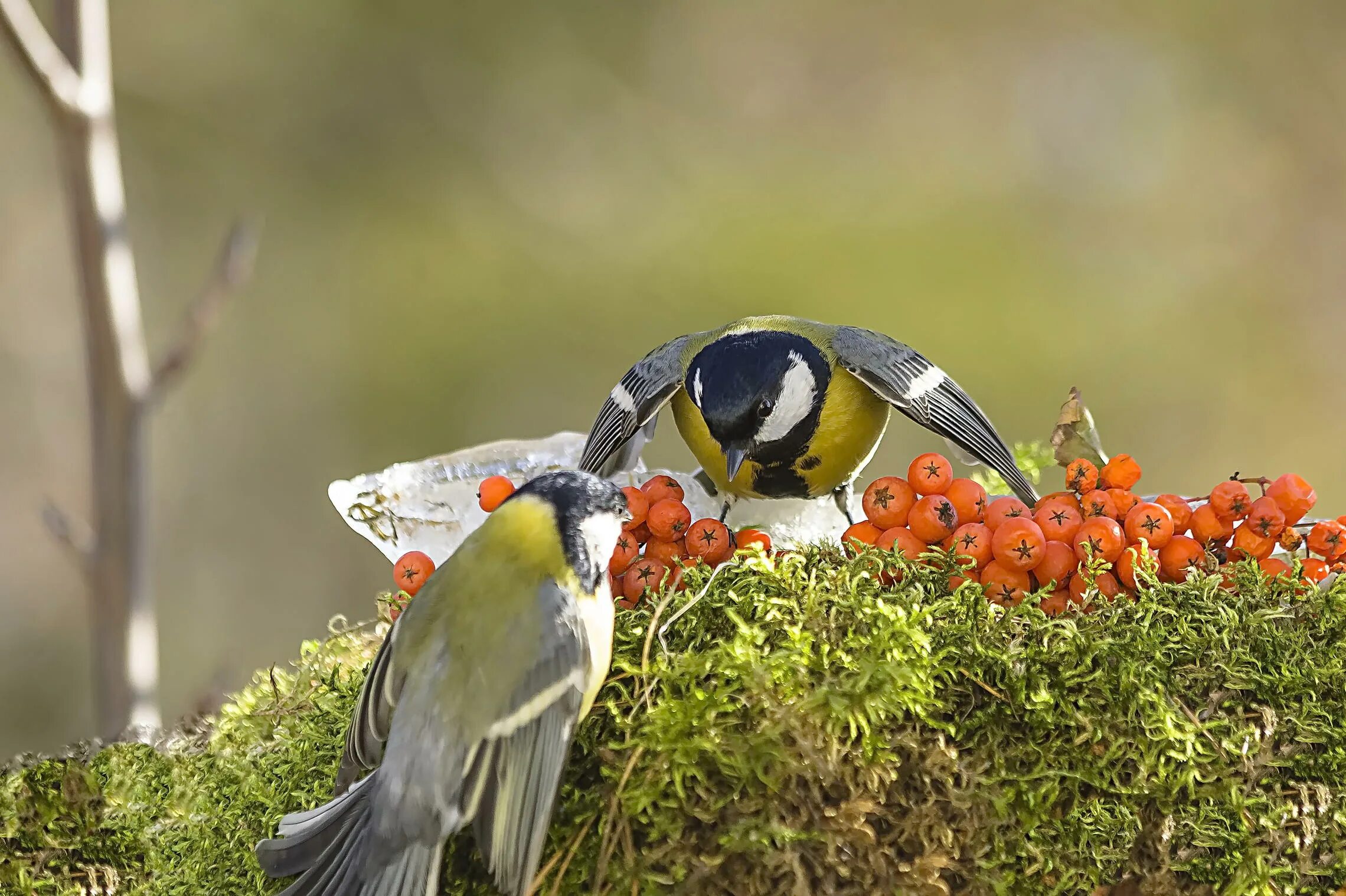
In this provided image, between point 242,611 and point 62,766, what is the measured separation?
3497 mm

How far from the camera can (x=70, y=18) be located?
193cm

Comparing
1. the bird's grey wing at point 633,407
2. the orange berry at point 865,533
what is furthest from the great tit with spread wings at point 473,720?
the bird's grey wing at point 633,407

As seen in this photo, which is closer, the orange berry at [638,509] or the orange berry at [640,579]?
the orange berry at [640,579]

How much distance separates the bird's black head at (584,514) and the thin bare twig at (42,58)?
1.36m

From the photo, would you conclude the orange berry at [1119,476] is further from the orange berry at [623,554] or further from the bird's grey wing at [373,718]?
the bird's grey wing at [373,718]

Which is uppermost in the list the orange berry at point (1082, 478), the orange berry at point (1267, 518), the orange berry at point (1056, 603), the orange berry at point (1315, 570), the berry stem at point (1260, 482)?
the orange berry at point (1082, 478)

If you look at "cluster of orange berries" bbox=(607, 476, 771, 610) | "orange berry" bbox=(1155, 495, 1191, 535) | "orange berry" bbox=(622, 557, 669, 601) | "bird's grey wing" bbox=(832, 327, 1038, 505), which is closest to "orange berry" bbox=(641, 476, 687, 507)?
"cluster of orange berries" bbox=(607, 476, 771, 610)

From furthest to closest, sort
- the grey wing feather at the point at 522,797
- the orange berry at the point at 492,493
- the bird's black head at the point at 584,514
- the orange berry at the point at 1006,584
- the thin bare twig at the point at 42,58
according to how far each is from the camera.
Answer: the thin bare twig at the point at 42,58
the orange berry at the point at 492,493
the orange berry at the point at 1006,584
the bird's black head at the point at 584,514
the grey wing feather at the point at 522,797

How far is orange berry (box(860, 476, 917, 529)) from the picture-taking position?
3.93 feet

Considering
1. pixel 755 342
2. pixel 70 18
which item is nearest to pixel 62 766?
pixel 755 342

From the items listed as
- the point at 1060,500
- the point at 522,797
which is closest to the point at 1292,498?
the point at 1060,500

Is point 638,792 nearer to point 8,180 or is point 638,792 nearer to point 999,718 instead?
point 999,718

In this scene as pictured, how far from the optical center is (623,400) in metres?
1.71

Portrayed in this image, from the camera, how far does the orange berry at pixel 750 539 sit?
117cm
